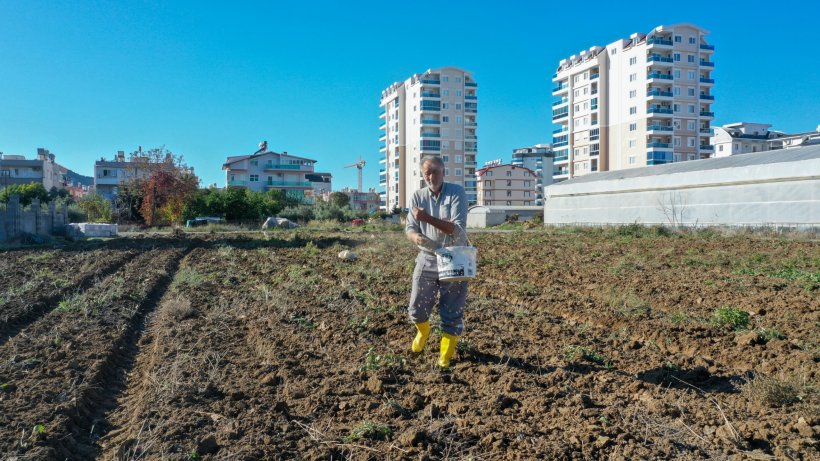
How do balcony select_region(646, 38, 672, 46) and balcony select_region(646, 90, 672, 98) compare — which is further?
balcony select_region(646, 90, 672, 98)

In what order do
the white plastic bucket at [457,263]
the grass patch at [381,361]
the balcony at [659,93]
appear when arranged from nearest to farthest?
the white plastic bucket at [457,263] < the grass patch at [381,361] < the balcony at [659,93]

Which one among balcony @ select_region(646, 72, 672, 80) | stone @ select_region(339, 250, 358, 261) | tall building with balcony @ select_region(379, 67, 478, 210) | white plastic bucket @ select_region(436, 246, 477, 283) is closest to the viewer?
white plastic bucket @ select_region(436, 246, 477, 283)

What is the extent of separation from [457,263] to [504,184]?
91.4 m

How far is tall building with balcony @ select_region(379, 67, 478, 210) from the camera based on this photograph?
81.9 metres

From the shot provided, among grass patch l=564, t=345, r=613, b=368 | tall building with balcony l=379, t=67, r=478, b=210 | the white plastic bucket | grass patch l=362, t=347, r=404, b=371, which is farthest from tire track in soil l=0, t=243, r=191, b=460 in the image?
tall building with balcony l=379, t=67, r=478, b=210

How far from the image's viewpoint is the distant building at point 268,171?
8056cm

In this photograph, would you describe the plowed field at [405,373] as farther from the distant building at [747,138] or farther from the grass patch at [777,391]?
the distant building at [747,138]

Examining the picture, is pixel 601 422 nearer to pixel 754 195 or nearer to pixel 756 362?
pixel 756 362

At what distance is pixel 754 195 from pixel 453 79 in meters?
Answer: 62.5

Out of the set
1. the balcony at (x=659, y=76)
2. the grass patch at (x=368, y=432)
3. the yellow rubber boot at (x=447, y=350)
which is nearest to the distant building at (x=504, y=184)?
the balcony at (x=659, y=76)

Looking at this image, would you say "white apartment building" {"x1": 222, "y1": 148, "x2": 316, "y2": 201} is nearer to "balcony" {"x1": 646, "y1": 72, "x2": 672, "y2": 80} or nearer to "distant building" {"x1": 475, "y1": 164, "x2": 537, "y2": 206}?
"distant building" {"x1": 475, "y1": 164, "x2": 537, "y2": 206}

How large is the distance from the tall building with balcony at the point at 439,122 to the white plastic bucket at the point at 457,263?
74.5 metres

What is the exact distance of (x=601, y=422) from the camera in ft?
12.3

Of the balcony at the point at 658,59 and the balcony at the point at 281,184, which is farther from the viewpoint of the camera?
the balcony at the point at 281,184
